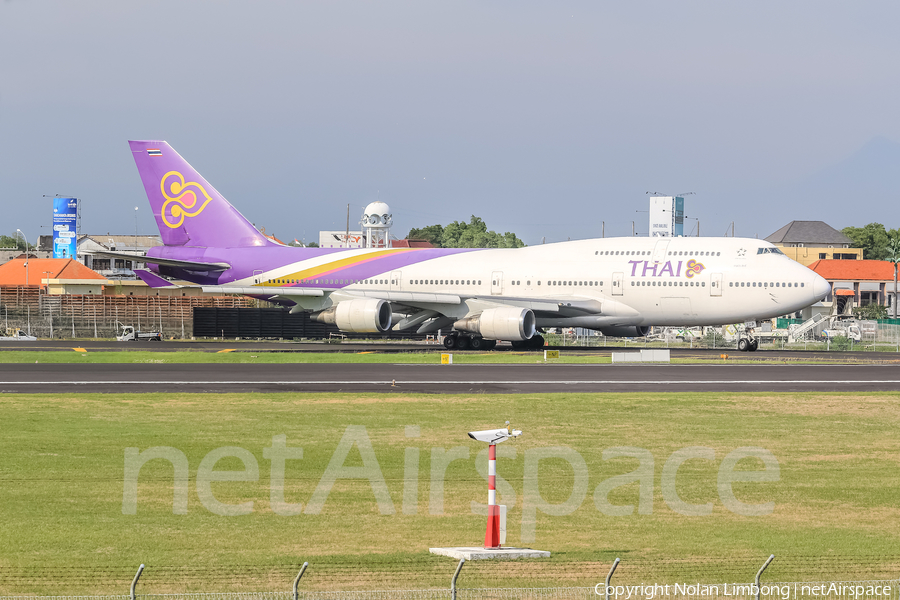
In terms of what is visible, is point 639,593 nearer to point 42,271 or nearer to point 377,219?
point 377,219

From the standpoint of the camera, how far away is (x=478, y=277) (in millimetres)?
53469

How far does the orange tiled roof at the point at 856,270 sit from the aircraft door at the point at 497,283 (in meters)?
106

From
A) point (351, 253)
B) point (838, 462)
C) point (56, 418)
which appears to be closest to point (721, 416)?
point (838, 462)

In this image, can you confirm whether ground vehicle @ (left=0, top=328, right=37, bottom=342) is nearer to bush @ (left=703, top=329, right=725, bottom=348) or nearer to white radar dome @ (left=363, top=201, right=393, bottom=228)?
bush @ (left=703, top=329, right=725, bottom=348)

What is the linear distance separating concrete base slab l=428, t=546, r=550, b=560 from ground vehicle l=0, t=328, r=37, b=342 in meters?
57.2

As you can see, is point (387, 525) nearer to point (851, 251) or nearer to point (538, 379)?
point (538, 379)

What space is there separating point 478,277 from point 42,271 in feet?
262

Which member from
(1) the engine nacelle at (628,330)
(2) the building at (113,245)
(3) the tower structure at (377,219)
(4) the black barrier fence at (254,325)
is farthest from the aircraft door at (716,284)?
(2) the building at (113,245)

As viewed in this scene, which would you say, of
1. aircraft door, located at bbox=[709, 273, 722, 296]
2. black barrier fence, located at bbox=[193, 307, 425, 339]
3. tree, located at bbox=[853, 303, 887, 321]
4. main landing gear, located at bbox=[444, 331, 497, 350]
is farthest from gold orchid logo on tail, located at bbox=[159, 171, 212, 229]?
tree, located at bbox=[853, 303, 887, 321]

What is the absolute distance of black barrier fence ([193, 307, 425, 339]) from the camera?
70.5 meters

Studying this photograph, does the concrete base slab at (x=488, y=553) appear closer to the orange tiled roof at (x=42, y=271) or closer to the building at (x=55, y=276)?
the building at (x=55, y=276)

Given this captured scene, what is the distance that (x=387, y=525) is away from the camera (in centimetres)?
1434

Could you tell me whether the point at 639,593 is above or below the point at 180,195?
below

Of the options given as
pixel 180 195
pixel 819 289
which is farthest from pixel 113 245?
pixel 819 289
